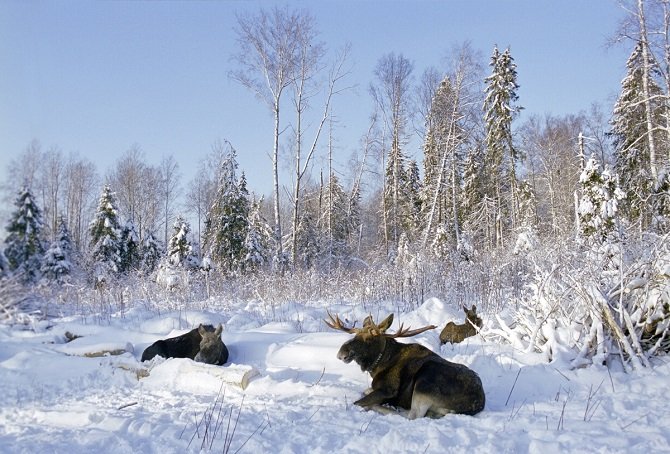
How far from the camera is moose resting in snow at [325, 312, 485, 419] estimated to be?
13.1 ft

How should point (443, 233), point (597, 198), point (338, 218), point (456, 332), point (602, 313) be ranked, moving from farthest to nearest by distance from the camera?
1. point (338, 218)
2. point (443, 233)
3. point (597, 198)
4. point (456, 332)
5. point (602, 313)

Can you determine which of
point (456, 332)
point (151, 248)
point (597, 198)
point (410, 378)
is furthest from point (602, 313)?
point (151, 248)

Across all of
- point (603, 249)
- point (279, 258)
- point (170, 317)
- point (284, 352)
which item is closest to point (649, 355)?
point (603, 249)

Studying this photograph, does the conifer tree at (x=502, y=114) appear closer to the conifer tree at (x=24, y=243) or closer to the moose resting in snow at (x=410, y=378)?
the moose resting in snow at (x=410, y=378)

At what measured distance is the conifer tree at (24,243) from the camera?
304cm

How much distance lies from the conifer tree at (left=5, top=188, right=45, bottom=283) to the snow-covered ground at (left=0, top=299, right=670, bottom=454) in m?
1.25

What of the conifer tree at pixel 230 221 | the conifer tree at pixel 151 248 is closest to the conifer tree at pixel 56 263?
the conifer tree at pixel 230 221

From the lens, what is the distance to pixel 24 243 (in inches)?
132

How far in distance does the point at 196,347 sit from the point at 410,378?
352 cm

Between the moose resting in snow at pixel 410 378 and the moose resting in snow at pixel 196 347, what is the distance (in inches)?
85.8

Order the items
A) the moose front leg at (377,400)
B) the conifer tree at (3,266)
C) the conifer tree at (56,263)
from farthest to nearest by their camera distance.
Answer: the conifer tree at (56,263) → the moose front leg at (377,400) → the conifer tree at (3,266)

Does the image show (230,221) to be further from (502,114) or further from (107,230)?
(502,114)

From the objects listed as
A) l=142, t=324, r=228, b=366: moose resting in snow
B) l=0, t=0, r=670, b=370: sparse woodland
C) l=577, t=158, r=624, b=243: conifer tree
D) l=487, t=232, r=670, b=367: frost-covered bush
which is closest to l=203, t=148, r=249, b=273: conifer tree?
l=0, t=0, r=670, b=370: sparse woodland

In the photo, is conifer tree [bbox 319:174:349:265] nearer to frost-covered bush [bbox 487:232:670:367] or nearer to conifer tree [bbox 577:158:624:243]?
conifer tree [bbox 577:158:624:243]
